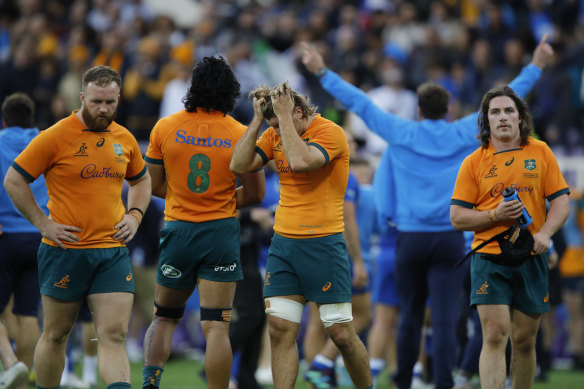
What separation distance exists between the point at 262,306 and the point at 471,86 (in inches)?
308

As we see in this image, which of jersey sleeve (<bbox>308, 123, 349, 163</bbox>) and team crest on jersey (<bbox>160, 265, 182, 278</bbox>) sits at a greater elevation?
jersey sleeve (<bbox>308, 123, 349, 163</bbox>)

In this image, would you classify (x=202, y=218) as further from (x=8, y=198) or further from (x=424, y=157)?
(x=424, y=157)

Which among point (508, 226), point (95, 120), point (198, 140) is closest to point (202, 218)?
point (198, 140)

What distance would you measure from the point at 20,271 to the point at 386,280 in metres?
3.70

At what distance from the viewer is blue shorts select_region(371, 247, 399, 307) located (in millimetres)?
9656

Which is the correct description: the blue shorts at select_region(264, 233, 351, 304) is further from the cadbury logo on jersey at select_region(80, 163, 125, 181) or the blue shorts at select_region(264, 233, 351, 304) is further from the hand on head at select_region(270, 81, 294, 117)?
the cadbury logo on jersey at select_region(80, 163, 125, 181)

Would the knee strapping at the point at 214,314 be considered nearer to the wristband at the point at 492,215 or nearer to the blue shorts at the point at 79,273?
the blue shorts at the point at 79,273

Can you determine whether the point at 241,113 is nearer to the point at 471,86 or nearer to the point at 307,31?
the point at 307,31

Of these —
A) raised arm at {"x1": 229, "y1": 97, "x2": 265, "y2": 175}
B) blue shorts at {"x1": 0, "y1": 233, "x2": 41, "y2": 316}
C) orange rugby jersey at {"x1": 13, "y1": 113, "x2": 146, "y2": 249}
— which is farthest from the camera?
blue shorts at {"x1": 0, "y1": 233, "x2": 41, "y2": 316}

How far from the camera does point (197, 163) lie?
7.08 m

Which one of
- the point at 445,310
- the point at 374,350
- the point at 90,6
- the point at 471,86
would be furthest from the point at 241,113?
the point at 445,310

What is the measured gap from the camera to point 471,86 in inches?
626

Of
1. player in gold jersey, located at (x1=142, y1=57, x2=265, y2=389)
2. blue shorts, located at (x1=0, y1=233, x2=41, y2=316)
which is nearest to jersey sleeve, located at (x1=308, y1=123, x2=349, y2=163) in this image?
player in gold jersey, located at (x1=142, y1=57, x2=265, y2=389)

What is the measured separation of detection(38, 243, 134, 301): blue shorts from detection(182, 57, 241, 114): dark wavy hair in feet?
4.43
